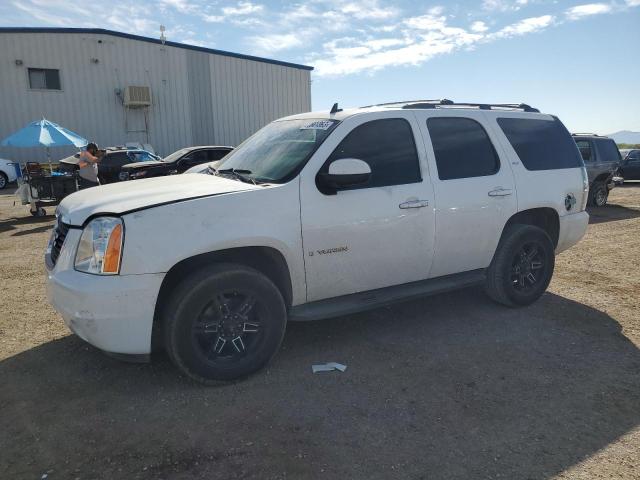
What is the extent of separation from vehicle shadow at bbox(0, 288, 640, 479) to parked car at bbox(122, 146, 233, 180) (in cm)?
1028

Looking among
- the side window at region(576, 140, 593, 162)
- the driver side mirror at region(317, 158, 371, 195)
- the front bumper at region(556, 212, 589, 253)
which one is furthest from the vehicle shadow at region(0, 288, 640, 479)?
the side window at region(576, 140, 593, 162)

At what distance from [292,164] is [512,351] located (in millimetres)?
2345

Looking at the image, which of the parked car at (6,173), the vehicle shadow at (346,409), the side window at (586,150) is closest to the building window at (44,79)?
the parked car at (6,173)

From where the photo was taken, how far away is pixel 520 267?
4.91 m

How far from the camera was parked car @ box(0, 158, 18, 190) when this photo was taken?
1967cm

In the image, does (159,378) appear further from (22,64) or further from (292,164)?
(22,64)

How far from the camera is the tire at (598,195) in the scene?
13070 mm

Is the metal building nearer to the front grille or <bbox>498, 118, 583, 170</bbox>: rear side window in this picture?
the front grille

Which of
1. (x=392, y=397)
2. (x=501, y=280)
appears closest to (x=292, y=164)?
(x=392, y=397)

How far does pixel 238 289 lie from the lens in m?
3.34

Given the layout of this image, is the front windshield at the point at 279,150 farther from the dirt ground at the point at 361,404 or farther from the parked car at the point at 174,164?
the parked car at the point at 174,164

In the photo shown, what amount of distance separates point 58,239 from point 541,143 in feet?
15.1

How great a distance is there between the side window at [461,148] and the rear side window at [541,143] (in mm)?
367

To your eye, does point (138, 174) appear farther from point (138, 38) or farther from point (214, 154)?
point (138, 38)
